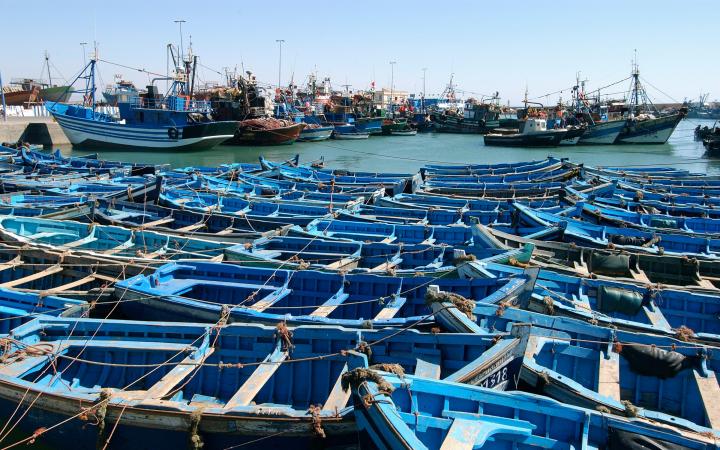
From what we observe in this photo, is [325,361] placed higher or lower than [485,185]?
lower

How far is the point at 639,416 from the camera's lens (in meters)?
5.20

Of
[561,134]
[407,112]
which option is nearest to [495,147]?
[561,134]

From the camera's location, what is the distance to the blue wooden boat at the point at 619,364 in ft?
21.0

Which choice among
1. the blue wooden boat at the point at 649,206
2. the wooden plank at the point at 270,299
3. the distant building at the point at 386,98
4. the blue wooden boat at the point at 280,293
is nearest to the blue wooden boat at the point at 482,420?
the blue wooden boat at the point at 280,293

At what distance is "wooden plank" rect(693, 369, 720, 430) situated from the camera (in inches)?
236

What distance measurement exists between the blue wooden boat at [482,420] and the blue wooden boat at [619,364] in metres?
0.68

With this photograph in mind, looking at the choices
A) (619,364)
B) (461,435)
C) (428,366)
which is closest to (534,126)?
(619,364)

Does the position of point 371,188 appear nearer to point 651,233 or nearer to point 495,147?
point 651,233

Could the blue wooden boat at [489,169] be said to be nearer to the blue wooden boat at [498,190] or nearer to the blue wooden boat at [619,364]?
the blue wooden boat at [498,190]

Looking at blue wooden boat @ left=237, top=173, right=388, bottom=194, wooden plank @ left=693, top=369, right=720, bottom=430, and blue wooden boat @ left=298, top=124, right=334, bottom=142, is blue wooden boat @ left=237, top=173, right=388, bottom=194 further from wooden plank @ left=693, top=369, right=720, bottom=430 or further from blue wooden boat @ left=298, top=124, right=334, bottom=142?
blue wooden boat @ left=298, top=124, right=334, bottom=142

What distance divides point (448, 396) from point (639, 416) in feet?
5.42

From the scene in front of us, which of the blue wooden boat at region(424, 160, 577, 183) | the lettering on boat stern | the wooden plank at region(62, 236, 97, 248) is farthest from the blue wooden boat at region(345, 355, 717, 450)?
the blue wooden boat at region(424, 160, 577, 183)

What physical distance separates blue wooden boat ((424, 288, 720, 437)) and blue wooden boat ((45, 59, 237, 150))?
1551 inches

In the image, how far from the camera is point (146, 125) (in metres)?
43.8
